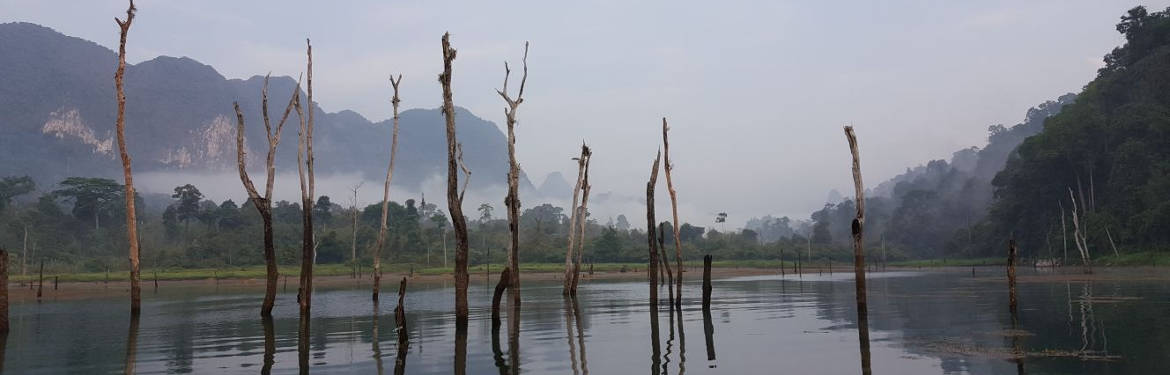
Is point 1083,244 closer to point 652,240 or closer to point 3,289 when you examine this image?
point 652,240

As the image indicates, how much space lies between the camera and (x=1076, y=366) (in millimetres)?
16859

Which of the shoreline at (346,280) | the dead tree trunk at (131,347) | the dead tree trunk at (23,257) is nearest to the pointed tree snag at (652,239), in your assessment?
the dead tree trunk at (131,347)

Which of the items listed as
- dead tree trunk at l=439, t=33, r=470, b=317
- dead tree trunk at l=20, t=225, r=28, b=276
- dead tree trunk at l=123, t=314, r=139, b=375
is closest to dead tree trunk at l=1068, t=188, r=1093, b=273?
dead tree trunk at l=439, t=33, r=470, b=317

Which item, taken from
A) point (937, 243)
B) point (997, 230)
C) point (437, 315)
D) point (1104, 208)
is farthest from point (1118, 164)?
point (437, 315)

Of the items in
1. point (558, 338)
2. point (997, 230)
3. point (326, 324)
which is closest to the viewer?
point (558, 338)

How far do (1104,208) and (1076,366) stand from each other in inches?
3629

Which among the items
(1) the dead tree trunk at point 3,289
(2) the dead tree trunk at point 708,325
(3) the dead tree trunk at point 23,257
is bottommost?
(2) the dead tree trunk at point 708,325

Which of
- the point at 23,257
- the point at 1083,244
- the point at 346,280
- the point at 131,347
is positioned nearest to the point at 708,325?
the point at 131,347

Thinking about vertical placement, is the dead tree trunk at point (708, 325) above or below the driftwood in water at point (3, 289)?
below

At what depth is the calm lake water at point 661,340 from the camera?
60.3ft

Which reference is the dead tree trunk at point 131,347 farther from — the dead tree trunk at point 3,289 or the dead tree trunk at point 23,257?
the dead tree trunk at point 23,257

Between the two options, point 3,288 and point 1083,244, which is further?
point 1083,244

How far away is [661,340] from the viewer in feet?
78.3

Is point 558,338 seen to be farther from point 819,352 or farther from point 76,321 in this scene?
point 76,321
